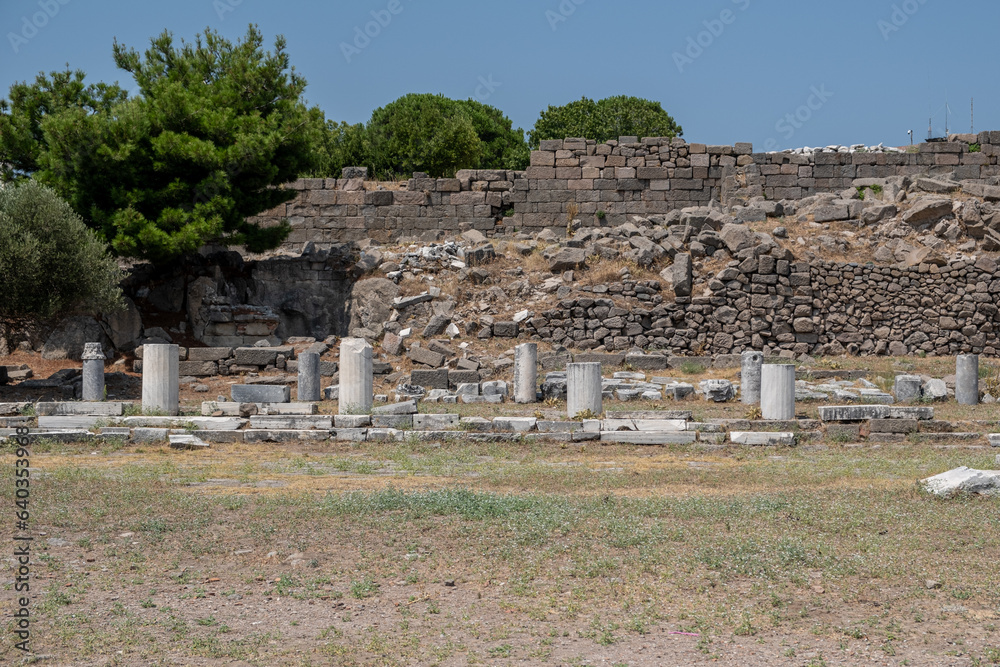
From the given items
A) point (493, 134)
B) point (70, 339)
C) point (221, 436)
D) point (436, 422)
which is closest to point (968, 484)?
point (436, 422)

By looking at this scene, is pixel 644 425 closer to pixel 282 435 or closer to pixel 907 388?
pixel 282 435

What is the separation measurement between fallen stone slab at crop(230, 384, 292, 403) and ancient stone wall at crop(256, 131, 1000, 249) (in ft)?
43.6

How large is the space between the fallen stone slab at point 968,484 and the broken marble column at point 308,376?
39.4 ft

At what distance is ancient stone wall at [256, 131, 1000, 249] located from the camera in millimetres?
30359

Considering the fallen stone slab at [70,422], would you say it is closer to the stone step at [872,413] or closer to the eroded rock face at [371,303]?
the eroded rock face at [371,303]

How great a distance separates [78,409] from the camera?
675 inches

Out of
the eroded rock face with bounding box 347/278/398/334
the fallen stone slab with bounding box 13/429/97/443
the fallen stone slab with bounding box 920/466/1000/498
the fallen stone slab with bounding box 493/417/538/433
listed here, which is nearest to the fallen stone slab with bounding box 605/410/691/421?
the fallen stone slab with bounding box 493/417/538/433

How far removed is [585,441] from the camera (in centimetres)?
1527

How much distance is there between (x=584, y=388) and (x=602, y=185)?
48.6 ft

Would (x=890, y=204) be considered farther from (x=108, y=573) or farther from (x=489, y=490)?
(x=108, y=573)

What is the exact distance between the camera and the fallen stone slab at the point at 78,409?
671 inches

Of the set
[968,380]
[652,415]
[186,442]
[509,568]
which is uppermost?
[968,380]

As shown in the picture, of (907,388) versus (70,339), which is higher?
(70,339)

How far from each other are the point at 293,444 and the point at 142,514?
18.8 ft
